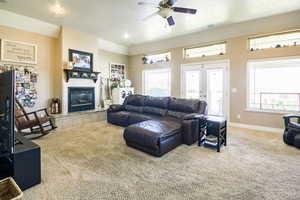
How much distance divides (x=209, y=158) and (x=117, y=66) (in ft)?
19.0

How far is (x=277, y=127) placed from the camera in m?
4.45

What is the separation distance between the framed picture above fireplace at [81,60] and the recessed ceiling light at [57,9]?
127cm

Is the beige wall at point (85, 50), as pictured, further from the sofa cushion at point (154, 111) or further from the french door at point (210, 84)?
the french door at point (210, 84)

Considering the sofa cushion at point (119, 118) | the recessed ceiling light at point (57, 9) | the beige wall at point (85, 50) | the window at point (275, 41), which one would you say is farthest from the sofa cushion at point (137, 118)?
the window at point (275, 41)

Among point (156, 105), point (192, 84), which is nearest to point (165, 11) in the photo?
point (156, 105)

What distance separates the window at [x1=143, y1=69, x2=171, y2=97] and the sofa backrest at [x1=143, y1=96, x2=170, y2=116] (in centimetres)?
194

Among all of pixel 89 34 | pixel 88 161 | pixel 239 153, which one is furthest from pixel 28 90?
pixel 239 153

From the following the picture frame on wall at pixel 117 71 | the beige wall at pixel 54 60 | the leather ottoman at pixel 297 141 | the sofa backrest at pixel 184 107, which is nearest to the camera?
the leather ottoman at pixel 297 141

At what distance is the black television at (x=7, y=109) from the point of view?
112 centimetres

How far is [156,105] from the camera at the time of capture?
15.8 feet

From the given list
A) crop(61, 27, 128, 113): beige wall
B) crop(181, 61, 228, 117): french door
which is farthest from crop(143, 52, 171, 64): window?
crop(61, 27, 128, 113): beige wall

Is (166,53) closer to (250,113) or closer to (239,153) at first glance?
(250,113)

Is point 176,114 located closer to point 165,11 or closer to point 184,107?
point 184,107

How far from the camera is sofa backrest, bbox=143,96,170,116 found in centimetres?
461
